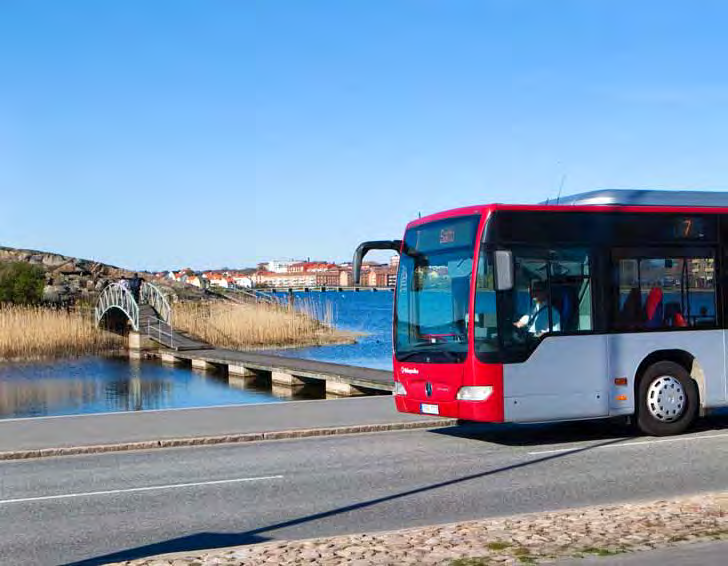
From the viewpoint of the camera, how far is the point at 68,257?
94.7 m

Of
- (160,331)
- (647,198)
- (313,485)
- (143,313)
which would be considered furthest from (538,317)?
(143,313)

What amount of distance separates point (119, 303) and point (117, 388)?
18.4m

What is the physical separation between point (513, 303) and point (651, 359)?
8.07 feet

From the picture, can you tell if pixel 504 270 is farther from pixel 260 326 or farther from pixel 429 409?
pixel 260 326

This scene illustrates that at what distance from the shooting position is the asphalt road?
8.39m

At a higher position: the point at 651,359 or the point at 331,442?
the point at 651,359

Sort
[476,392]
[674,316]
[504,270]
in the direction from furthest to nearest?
[674,316] < [476,392] < [504,270]

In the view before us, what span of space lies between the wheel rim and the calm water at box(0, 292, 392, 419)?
13498 millimetres

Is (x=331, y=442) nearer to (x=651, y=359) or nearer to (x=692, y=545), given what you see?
(x=651, y=359)

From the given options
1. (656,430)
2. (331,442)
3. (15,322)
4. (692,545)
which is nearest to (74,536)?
(692,545)

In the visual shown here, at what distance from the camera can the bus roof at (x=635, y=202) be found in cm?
1373

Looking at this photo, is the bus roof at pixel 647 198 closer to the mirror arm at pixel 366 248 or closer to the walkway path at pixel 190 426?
the mirror arm at pixel 366 248

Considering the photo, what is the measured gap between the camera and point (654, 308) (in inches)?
547

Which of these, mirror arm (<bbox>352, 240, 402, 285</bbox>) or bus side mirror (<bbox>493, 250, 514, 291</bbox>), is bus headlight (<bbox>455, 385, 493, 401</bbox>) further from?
mirror arm (<bbox>352, 240, 402, 285</bbox>)
